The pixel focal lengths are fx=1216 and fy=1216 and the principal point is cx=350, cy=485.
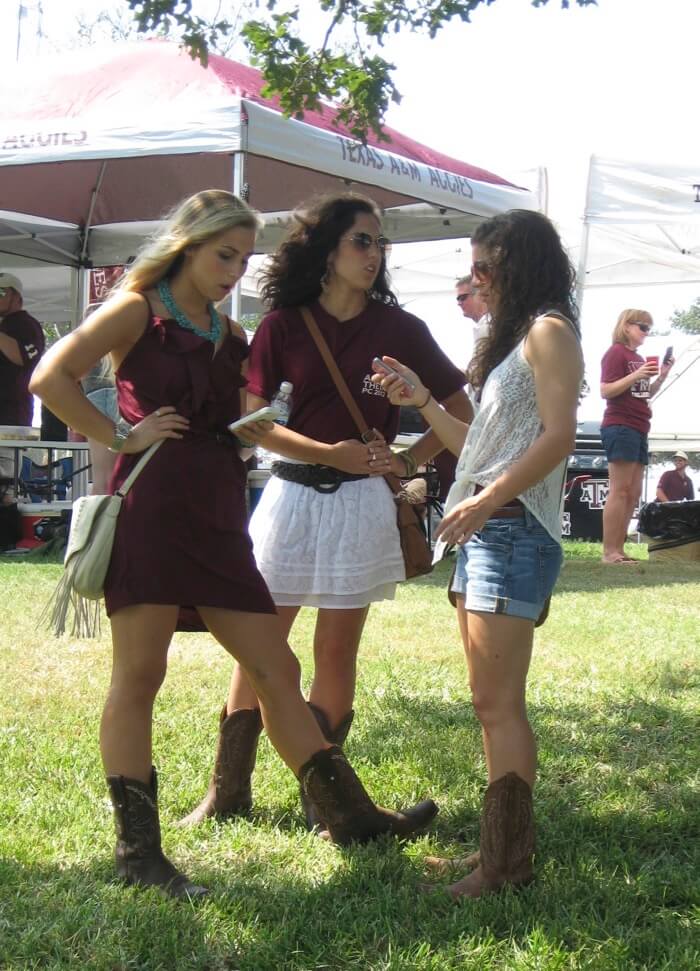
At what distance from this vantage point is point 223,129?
882 centimetres

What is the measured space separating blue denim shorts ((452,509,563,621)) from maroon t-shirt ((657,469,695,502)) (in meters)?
16.5

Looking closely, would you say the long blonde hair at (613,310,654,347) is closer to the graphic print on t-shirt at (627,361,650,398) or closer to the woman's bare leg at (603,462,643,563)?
the graphic print on t-shirt at (627,361,650,398)

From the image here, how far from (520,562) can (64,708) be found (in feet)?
9.10

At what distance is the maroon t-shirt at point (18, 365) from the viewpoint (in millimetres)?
11227

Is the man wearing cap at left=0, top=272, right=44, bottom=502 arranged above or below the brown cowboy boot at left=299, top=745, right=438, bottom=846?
above

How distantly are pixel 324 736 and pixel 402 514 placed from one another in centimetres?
76

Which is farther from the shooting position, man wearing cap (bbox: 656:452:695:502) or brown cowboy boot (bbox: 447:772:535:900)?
man wearing cap (bbox: 656:452:695:502)

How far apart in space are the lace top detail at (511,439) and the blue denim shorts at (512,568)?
48 millimetres

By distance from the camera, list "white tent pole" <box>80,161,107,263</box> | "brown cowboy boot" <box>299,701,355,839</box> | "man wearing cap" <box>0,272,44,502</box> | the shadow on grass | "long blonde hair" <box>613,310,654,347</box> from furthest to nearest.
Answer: "white tent pole" <box>80,161,107,263</box> < "long blonde hair" <box>613,310,654,347</box> < "man wearing cap" <box>0,272,44,502</box> < "brown cowboy boot" <box>299,701,355,839</box> < the shadow on grass

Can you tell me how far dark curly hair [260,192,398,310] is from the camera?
398cm

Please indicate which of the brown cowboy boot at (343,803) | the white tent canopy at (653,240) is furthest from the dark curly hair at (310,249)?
the white tent canopy at (653,240)

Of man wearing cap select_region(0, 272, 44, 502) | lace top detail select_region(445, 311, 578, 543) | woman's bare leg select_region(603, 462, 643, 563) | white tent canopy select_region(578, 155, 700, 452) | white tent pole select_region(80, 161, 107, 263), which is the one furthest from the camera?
white tent pole select_region(80, 161, 107, 263)

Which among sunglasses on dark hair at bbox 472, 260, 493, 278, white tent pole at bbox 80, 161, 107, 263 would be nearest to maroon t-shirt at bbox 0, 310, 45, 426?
white tent pole at bbox 80, 161, 107, 263

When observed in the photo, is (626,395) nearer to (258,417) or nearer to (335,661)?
(335,661)
